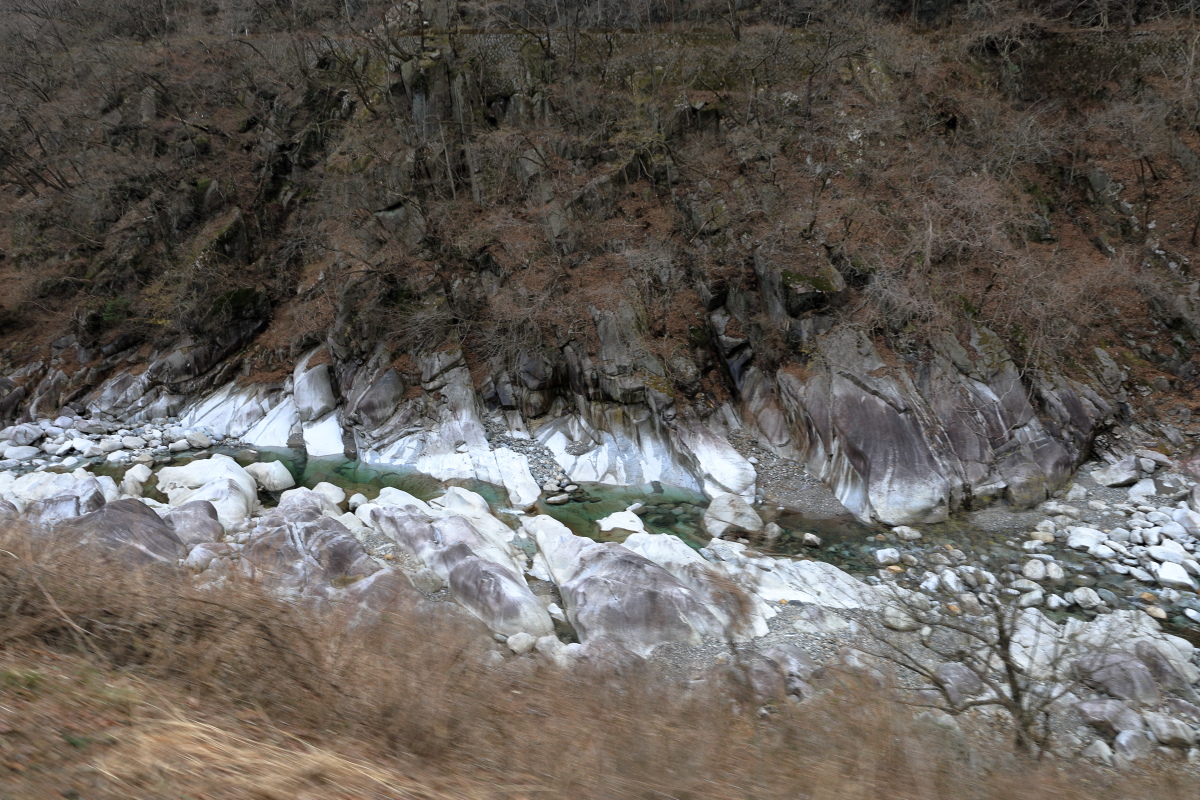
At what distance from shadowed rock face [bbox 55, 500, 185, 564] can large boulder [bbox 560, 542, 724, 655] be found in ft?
17.5

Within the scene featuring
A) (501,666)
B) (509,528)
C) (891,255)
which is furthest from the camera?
(891,255)

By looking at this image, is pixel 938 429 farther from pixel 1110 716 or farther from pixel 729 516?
pixel 1110 716

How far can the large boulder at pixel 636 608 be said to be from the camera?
7.05 m

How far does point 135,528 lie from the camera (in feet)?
26.6

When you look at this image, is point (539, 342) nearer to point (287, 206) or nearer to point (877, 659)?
point (877, 659)

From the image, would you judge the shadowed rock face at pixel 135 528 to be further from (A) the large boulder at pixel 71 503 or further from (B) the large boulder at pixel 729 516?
(B) the large boulder at pixel 729 516

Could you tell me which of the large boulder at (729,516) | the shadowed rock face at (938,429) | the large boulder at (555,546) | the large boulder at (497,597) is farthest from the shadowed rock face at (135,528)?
the shadowed rock face at (938,429)

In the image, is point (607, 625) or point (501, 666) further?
point (607, 625)

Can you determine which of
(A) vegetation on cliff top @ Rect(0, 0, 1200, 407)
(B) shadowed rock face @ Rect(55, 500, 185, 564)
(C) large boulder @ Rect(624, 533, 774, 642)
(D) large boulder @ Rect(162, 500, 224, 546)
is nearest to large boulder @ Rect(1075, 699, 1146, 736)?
(C) large boulder @ Rect(624, 533, 774, 642)

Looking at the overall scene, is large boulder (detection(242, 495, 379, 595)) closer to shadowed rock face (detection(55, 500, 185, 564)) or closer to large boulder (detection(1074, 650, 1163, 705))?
shadowed rock face (detection(55, 500, 185, 564))

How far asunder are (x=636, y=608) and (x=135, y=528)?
285 inches

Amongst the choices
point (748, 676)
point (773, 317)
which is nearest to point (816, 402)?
point (773, 317)

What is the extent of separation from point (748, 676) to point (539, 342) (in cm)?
1109

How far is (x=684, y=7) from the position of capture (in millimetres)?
21625
